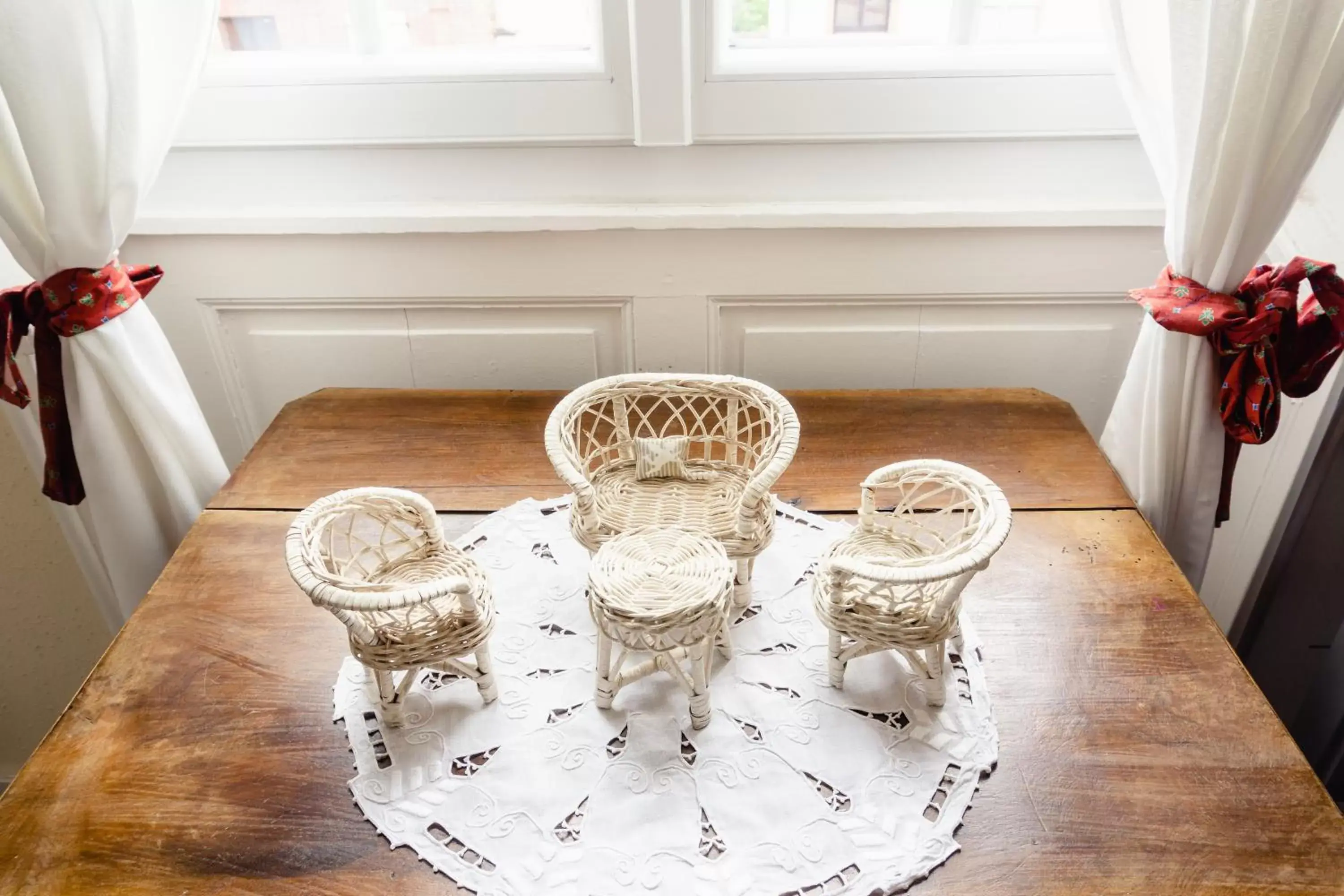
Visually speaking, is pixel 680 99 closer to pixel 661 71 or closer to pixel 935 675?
pixel 661 71

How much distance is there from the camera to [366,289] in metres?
1.40

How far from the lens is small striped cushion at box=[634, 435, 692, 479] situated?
1.07 metres

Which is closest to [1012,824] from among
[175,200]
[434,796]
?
[434,796]

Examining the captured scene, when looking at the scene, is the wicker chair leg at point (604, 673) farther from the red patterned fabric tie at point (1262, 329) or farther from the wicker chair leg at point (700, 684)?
the red patterned fabric tie at point (1262, 329)

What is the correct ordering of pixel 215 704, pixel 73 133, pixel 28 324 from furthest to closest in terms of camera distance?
pixel 28 324
pixel 73 133
pixel 215 704

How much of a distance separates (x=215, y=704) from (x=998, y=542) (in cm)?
77

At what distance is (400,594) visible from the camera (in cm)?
76

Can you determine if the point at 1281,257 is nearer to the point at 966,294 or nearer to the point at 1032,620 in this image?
the point at 966,294

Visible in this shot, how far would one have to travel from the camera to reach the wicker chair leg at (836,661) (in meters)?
0.88

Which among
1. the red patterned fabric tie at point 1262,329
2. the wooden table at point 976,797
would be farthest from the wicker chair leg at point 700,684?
the red patterned fabric tie at point 1262,329

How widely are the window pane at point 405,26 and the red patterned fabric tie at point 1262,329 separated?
887mm

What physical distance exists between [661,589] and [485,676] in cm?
20

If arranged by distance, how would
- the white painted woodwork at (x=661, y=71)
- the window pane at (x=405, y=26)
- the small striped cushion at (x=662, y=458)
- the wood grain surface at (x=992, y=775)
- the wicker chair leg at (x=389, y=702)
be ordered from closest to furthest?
the wood grain surface at (x=992, y=775), the wicker chair leg at (x=389, y=702), the small striped cushion at (x=662, y=458), the white painted woodwork at (x=661, y=71), the window pane at (x=405, y=26)

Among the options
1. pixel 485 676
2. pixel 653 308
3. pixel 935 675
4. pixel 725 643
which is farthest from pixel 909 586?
pixel 653 308
